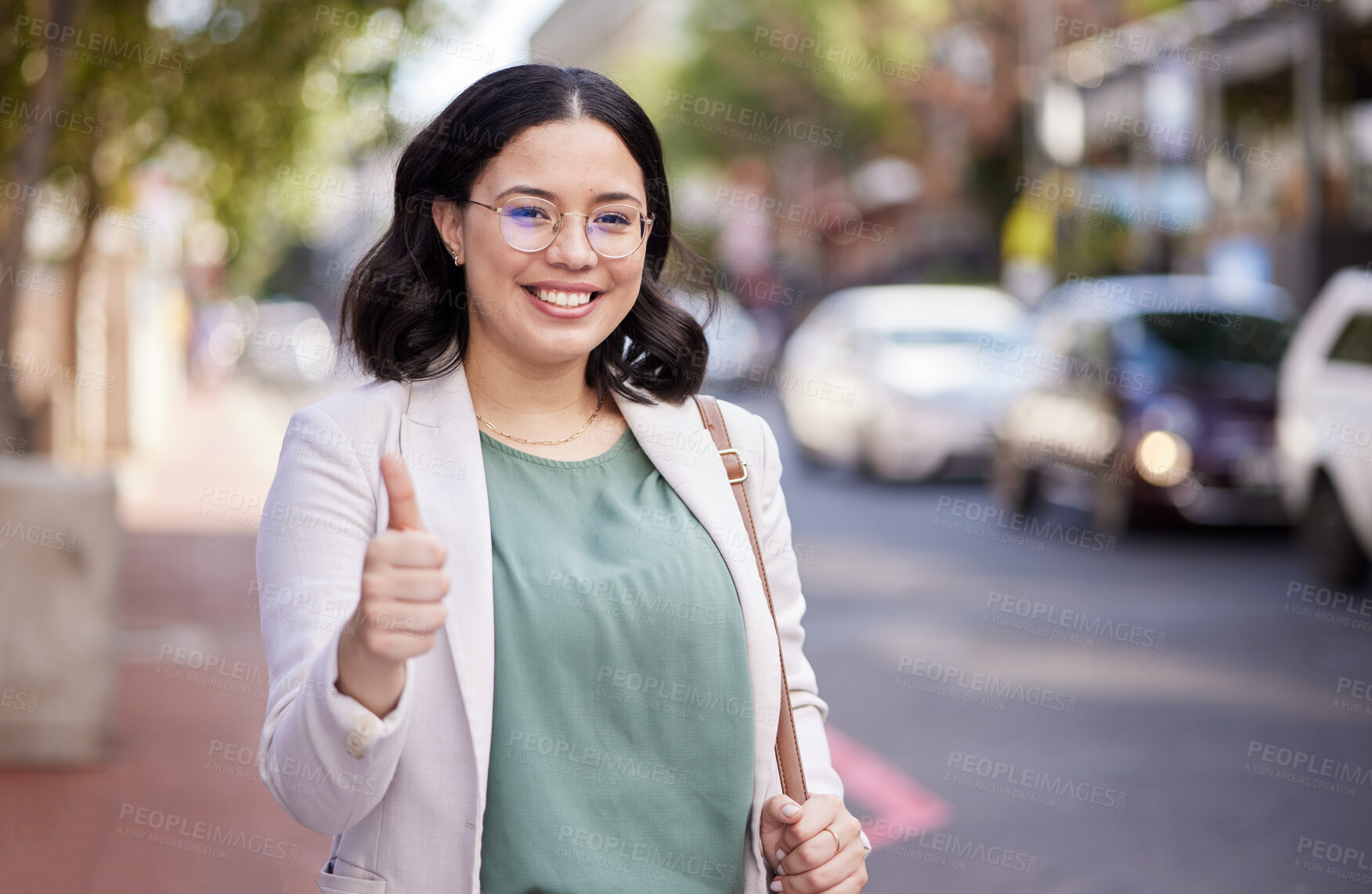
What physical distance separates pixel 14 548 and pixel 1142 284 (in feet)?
32.9

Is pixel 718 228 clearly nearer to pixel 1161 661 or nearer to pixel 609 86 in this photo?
pixel 1161 661

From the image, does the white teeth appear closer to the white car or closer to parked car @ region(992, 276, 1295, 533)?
the white car

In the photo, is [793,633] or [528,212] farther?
[793,633]

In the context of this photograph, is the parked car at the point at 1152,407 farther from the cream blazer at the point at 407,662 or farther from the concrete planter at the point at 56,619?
the cream blazer at the point at 407,662

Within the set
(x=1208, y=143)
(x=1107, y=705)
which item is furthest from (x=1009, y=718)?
(x=1208, y=143)

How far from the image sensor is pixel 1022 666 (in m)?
8.49

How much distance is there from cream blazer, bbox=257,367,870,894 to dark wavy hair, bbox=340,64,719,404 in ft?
0.45

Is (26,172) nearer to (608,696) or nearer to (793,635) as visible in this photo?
(793,635)

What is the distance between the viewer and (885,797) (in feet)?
20.7

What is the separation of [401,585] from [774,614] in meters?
0.77

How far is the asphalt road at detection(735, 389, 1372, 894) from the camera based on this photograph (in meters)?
5.57

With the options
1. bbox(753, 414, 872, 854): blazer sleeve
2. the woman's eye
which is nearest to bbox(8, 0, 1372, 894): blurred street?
the woman's eye

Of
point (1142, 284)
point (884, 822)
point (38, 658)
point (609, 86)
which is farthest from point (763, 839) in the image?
point (1142, 284)

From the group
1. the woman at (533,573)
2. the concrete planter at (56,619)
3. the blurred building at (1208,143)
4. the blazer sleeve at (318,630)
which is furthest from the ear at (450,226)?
the blurred building at (1208,143)
